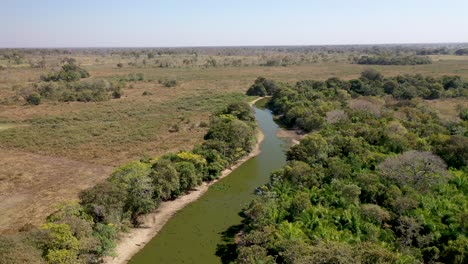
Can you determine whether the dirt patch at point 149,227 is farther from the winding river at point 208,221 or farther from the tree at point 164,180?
the tree at point 164,180

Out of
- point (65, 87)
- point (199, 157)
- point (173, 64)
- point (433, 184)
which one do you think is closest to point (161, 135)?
point (199, 157)

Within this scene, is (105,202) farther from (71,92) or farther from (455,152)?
(71,92)

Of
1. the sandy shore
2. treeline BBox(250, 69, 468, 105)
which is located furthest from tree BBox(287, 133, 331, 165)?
treeline BBox(250, 69, 468, 105)

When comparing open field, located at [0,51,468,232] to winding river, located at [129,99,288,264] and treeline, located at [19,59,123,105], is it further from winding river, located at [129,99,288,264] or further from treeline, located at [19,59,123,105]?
winding river, located at [129,99,288,264]

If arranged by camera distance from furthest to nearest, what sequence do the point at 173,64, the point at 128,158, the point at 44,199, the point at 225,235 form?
the point at 173,64, the point at 128,158, the point at 44,199, the point at 225,235

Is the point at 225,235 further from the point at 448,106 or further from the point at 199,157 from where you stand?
the point at 448,106

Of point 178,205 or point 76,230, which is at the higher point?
point 76,230
